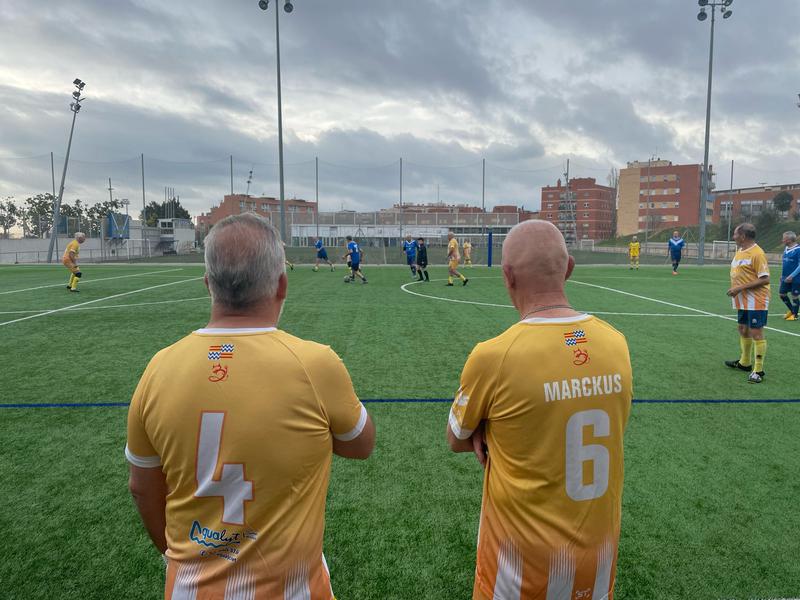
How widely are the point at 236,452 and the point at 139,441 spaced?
36 cm

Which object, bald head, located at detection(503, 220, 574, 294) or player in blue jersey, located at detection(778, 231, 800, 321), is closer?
bald head, located at detection(503, 220, 574, 294)

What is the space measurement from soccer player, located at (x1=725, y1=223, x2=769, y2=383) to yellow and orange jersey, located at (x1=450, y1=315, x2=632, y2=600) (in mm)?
6300

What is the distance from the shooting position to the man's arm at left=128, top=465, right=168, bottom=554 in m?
1.60

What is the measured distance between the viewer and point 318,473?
1582mm

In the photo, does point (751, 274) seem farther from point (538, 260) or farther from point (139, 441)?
point (139, 441)

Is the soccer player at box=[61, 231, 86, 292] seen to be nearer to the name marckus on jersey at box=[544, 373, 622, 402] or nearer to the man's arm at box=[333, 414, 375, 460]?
the man's arm at box=[333, 414, 375, 460]

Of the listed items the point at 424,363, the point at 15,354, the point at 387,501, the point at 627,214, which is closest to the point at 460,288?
the point at 424,363

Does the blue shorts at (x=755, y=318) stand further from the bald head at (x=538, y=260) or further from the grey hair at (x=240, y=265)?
the grey hair at (x=240, y=265)

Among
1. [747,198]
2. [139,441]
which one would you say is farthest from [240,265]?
[747,198]

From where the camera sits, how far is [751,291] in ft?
23.0

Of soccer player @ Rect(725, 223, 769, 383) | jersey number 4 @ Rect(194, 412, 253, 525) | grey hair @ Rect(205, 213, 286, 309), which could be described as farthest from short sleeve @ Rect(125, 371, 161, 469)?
soccer player @ Rect(725, 223, 769, 383)

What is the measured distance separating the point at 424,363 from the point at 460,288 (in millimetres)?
11150

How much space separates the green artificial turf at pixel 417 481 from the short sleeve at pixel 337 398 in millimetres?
1631

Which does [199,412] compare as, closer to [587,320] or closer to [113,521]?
[587,320]
